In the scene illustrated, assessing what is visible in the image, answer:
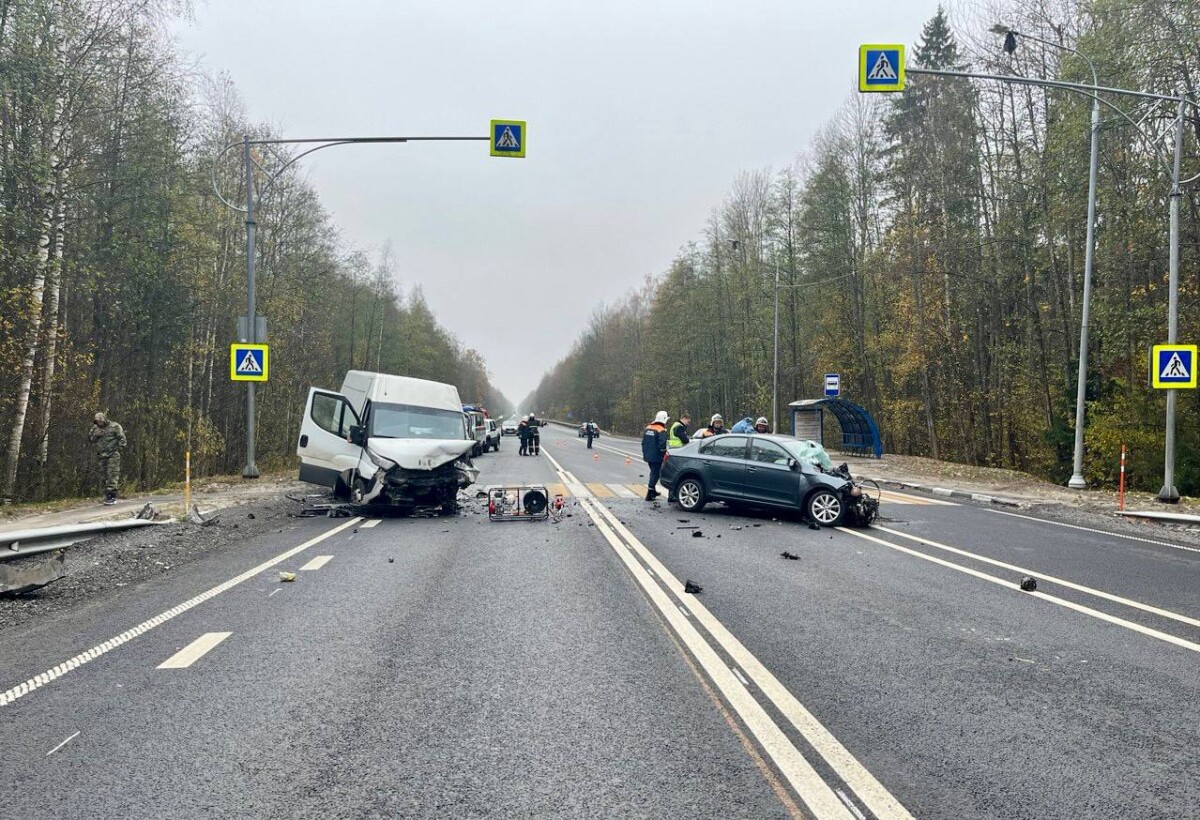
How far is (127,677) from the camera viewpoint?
477 cm

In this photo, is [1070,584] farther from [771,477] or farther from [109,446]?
[109,446]

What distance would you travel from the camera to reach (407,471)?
13.4 m

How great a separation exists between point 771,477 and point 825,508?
109cm

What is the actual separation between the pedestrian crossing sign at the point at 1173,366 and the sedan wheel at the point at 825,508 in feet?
23.8

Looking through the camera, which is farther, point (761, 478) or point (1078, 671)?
point (761, 478)

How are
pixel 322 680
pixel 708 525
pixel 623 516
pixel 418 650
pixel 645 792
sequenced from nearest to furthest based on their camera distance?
1. pixel 645 792
2. pixel 322 680
3. pixel 418 650
4. pixel 708 525
5. pixel 623 516

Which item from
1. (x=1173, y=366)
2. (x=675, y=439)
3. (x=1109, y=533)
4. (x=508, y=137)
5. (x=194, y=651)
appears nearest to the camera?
(x=194, y=651)

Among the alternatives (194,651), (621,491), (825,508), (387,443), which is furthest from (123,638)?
(621,491)

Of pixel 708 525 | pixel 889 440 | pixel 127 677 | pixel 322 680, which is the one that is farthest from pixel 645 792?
pixel 889 440

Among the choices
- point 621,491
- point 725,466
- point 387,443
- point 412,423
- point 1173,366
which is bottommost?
point 621,491

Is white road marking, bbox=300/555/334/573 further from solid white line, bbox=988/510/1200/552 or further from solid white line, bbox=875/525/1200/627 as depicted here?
solid white line, bbox=988/510/1200/552

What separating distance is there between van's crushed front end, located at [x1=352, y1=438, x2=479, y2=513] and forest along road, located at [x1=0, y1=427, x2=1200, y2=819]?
14.6 feet

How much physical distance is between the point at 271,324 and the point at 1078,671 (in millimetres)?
31721

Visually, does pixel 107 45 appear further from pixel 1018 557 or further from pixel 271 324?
pixel 1018 557
